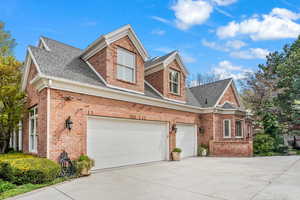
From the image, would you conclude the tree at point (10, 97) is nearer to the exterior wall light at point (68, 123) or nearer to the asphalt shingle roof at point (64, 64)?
the asphalt shingle roof at point (64, 64)

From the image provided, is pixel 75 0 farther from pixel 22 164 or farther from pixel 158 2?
pixel 22 164

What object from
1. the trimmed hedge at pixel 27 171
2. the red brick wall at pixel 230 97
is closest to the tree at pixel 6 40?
the trimmed hedge at pixel 27 171

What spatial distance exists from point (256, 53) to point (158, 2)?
806 inches

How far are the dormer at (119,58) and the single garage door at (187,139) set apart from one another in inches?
179

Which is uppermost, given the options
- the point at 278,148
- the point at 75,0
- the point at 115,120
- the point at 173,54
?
the point at 75,0

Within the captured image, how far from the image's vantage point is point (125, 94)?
10.4 m

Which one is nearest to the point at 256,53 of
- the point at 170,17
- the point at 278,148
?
the point at 278,148

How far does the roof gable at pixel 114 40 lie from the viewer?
34.5ft

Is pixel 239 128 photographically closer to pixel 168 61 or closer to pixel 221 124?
pixel 221 124

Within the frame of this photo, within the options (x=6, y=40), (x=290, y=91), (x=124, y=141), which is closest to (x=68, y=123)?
(x=124, y=141)

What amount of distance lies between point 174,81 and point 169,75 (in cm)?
70

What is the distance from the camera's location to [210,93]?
60.8 ft

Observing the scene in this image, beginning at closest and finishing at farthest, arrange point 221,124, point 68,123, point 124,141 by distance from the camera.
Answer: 1. point 68,123
2. point 124,141
3. point 221,124

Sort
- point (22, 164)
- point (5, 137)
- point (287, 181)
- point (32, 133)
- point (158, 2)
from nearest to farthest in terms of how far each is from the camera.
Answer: point (22, 164), point (287, 181), point (32, 133), point (5, 137), point (158, 2)
